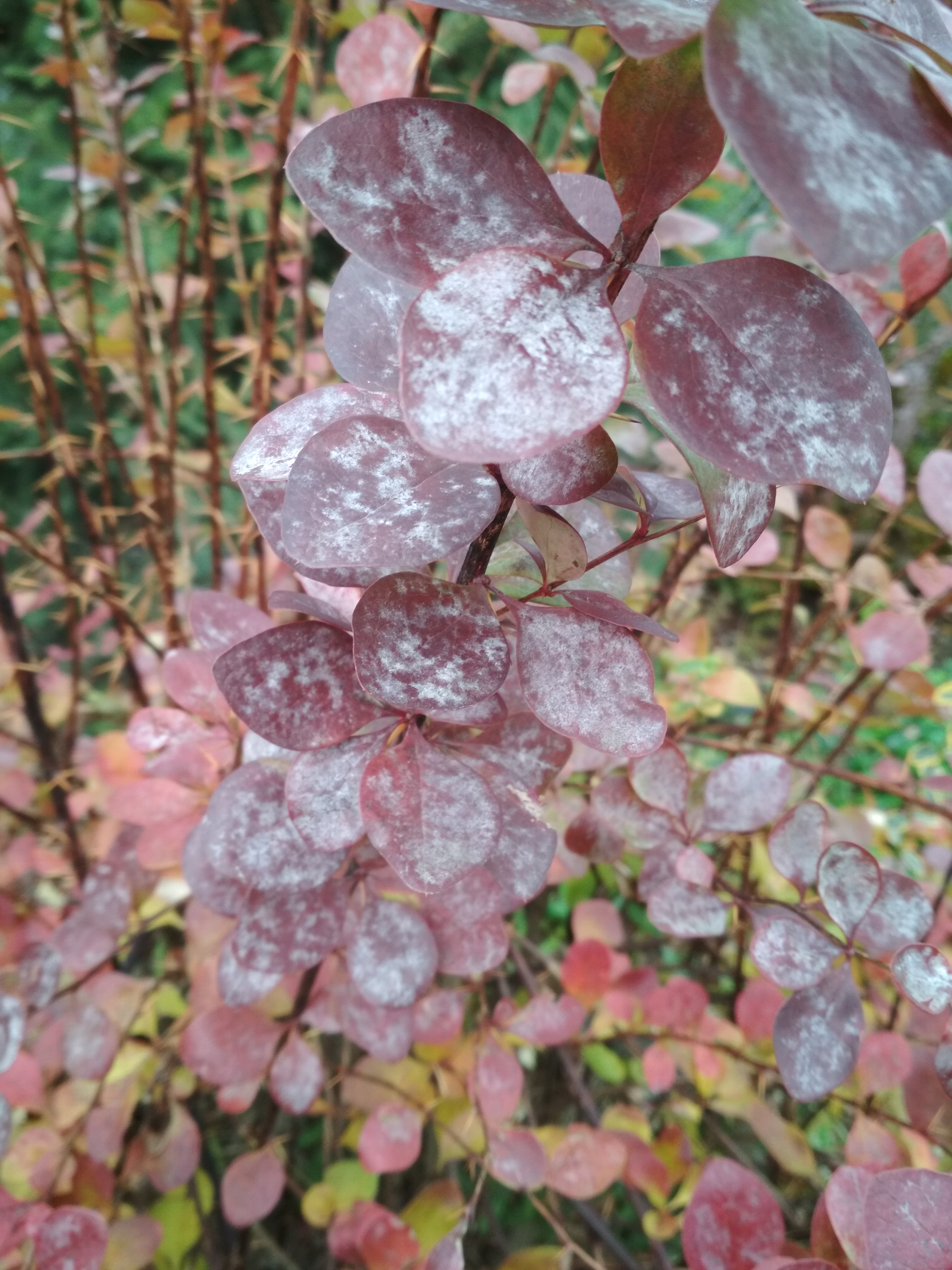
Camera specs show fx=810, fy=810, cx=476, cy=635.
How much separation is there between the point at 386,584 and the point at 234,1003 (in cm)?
36

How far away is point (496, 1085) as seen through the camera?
0.66m

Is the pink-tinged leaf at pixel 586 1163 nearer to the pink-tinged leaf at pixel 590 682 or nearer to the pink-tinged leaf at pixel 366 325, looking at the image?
the pink-tinged leaf at pixel 590 682

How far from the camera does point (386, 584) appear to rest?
31cm

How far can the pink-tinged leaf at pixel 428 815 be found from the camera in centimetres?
33

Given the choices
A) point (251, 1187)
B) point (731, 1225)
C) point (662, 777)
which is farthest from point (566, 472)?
point (251, 1187)

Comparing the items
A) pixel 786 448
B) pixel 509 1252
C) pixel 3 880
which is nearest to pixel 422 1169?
pixel 509 1252

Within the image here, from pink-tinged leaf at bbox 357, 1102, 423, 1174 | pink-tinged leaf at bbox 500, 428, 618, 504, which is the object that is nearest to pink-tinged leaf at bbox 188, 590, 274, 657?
pink-tinged leaf at bbox 500, 428, 618, 504

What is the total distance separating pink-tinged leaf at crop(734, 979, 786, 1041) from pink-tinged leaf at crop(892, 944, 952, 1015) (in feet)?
1.11

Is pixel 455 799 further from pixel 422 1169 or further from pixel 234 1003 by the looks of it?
pixel 422 1169

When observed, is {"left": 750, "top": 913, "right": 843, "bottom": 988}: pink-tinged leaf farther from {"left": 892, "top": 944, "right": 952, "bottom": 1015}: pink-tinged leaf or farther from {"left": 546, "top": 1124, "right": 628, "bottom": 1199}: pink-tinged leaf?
{"left": 546, "top": 1124, "right": 628, "bottom": 1199}: pink-tinged leaf

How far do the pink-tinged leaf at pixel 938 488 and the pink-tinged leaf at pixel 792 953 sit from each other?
38 centimetres

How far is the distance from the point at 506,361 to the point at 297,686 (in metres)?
0.19

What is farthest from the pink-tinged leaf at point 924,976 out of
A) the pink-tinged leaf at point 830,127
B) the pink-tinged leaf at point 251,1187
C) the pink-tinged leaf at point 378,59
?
the pink-tinged leaf at point 378,59

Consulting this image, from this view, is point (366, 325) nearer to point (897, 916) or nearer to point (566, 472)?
point (566, 472)
